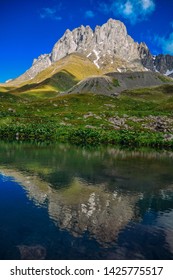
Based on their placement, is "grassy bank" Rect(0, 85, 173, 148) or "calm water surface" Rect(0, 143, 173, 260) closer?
"calm water surface" Rect(0, 143, 173, 260)

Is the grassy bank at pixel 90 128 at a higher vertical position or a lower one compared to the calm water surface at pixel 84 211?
higher

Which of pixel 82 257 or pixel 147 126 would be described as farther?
pixel 147 126

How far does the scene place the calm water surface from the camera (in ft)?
68.7

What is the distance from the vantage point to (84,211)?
93.1 ft

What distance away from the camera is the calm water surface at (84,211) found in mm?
20953

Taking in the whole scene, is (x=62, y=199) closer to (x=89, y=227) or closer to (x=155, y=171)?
(x=89, y=227)

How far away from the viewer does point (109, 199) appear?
33.2 m

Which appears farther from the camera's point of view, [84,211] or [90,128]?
[90,128]

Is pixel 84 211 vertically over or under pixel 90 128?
under

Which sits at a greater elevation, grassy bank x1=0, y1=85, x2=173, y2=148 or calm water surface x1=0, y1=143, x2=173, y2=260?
grassy bank x1=0, y1=85, x2=173, y2=148

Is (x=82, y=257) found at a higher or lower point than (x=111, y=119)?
lower

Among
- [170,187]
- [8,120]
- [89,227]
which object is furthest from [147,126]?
[89,227]

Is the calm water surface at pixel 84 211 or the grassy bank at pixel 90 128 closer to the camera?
the calm water surface at pixel 84 211
